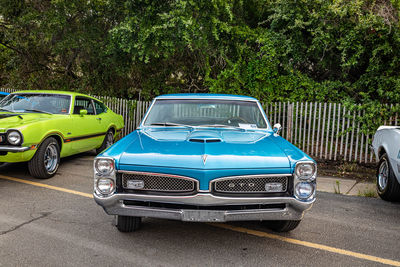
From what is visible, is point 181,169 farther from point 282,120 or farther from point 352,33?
point 352,33

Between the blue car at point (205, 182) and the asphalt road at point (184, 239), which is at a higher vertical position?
the blue car at point (205, 182)

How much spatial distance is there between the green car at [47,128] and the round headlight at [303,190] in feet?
14.7

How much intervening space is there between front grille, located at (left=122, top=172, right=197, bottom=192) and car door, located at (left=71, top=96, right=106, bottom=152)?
13.7 feet

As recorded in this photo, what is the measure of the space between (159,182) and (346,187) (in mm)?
4572

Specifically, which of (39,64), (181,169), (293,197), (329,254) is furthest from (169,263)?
(39,64)

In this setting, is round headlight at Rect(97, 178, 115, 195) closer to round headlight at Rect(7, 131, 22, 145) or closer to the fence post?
round headlight at Rect(7, 131, 22, 145)

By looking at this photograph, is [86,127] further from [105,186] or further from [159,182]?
[159,182]

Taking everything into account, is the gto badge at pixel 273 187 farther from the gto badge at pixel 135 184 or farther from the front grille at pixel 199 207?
the gto badge at pixel 135 184

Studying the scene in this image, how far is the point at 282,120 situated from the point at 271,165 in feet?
22.4

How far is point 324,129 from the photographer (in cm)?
923

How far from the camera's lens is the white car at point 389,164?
16.3 feet

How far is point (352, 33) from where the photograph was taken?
939cm

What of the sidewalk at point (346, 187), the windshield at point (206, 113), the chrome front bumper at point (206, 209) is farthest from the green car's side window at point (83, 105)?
the sidewalk at point (346, 187)

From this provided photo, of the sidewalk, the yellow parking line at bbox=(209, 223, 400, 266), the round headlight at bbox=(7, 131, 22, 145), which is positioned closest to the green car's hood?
the round headlight at bbox=(7, 131, 22, 145)
